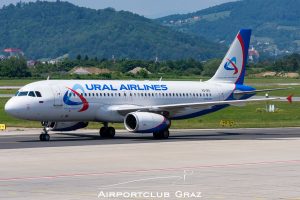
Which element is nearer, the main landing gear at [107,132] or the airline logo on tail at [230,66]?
the main landing gear at [107,132]

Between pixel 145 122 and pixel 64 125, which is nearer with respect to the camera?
pixel 145 122

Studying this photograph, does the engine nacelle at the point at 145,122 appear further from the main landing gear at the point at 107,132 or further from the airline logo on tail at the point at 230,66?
the airline logo on tail at the point at 230,66

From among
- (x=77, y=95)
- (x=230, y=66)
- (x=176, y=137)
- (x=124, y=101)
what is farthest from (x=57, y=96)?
(x=230, y=66)

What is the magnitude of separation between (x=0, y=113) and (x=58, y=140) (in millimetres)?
31261

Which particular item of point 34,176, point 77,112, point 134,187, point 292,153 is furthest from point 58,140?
point 134,187

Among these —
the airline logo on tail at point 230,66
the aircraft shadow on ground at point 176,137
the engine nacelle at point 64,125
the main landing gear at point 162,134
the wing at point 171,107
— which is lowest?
the aircraft shadow on ground at point 176,137

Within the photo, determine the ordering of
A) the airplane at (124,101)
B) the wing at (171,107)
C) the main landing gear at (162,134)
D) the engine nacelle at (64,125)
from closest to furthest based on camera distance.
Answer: the airplane at (124,101)
the main landing gear at (162,134)
the wing at (171,107)
the engine nacelle at (64,125)

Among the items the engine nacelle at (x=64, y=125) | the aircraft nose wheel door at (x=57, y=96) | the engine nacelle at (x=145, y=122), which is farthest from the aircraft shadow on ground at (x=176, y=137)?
the aircraft nose wheel door at (x=57, y=96)

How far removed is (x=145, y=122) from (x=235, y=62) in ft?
40.1

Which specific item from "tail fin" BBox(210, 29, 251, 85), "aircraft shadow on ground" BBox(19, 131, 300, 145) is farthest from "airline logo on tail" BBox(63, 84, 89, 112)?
"tail fin" BBox(210, 29, 251, 85)

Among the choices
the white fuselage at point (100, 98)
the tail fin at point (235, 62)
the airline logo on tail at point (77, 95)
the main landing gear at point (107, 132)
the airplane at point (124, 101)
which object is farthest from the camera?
the tail fin at point (235, 62)

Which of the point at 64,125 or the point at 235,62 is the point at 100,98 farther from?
the point at 235,62

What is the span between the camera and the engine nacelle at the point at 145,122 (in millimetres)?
49469

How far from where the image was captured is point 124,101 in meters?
52.6
